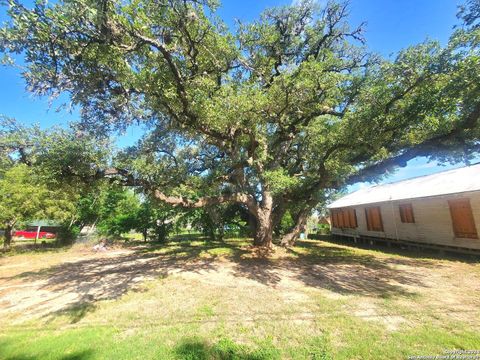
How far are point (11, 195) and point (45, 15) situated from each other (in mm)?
17802

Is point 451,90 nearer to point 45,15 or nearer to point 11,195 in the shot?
point 45,15

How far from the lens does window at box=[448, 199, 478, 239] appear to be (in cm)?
1129

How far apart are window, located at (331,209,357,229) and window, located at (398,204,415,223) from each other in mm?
5655

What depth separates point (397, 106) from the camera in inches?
348

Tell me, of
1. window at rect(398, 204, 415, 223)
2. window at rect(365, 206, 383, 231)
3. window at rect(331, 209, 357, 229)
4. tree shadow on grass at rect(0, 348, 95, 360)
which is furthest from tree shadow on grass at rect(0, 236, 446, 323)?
window at rect(331, 209, 357, 229)

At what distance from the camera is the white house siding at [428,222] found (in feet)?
36.9

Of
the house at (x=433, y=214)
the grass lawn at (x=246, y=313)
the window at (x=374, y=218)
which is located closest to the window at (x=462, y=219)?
the house at (x=433, y=214)

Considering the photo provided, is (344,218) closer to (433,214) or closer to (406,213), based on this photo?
(406,213)

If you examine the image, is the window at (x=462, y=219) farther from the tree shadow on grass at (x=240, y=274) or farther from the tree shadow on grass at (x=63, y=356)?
the tree shadow on grass at (x=63, y=356)

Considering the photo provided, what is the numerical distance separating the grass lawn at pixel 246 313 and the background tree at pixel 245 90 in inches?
169

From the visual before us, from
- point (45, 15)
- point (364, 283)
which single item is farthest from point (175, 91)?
point (364, 283)

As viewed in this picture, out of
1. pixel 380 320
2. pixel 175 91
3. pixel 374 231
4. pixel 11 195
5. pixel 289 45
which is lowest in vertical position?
pixel 380 320

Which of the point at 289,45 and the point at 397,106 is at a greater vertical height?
the point at 289,45

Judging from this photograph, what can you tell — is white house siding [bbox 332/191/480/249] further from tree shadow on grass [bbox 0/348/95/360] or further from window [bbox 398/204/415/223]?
tree shadow on grass [bbox 0/348/95/360]
